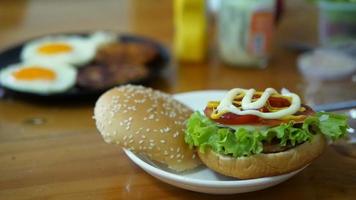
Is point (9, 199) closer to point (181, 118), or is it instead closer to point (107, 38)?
point (181, 118)

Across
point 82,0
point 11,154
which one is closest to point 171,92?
point 11,154

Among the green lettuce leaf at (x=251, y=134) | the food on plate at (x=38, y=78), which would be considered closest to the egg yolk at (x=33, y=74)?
the food on plate at (x=38, y=78)

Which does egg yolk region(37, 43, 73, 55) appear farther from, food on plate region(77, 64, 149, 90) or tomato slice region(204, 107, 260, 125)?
tomato slice region(204, 107, 260, 125)

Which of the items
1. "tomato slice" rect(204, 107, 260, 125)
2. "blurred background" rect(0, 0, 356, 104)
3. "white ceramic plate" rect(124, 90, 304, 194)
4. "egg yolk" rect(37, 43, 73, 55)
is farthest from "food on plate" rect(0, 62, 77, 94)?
"tomato slice" rect(204, 107, 260, 125)

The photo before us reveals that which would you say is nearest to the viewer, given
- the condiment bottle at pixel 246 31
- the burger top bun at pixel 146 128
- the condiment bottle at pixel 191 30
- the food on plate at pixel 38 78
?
the burger top bun at pixel 146 128

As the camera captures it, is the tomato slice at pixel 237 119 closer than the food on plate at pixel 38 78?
Yes

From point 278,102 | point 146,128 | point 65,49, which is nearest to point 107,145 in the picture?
point 146,128

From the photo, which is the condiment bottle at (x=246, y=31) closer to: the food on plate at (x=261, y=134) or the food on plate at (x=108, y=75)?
the food on plate at (x=108, y=75)

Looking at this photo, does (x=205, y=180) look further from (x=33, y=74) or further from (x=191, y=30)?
(x=191, y=30)
